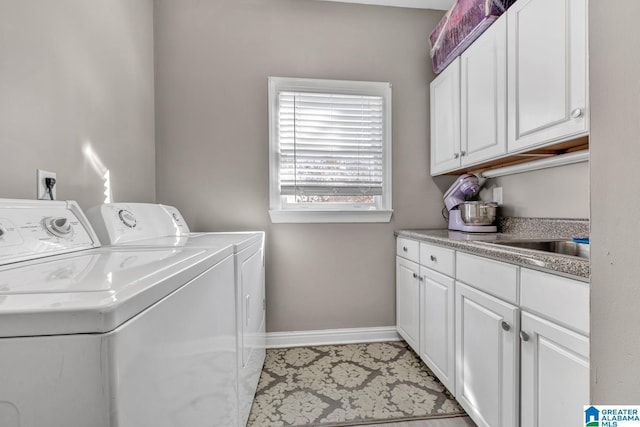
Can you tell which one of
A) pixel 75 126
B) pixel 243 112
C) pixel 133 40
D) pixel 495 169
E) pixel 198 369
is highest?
pixel 133 40

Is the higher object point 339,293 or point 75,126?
point 75,126

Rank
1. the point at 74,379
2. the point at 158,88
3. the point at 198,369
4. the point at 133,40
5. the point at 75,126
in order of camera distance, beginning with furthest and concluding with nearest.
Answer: the point at 158,88 < the point at 133,40 < the point at 75,126 < the point at 198,369 < the point at 74,379

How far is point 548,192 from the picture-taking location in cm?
168

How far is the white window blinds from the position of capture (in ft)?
7.40

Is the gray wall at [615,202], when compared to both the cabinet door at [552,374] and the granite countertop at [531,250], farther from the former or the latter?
the cabinet door at [552,374]

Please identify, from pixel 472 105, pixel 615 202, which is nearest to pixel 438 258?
pixel 472 105

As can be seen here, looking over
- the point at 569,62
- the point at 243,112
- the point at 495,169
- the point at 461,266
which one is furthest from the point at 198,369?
the point at 495,169

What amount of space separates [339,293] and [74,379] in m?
2.04

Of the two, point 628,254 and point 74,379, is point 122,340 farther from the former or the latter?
point 628,254

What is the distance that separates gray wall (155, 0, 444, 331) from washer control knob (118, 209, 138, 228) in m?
0.72

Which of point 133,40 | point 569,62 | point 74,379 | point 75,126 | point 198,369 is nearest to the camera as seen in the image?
point 74,379

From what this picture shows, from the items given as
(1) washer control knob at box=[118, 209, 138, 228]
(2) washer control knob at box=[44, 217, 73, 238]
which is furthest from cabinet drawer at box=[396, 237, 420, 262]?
(2) washer control knob at box=[44, 217, 73, 238]

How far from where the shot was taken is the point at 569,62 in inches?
47.0

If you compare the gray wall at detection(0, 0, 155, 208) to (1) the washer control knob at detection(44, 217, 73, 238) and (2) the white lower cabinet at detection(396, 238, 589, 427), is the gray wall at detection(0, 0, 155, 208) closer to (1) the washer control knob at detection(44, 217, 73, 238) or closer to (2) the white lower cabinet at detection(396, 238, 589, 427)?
(1) the washer control knob at detection(44, 217, 73, 238)
